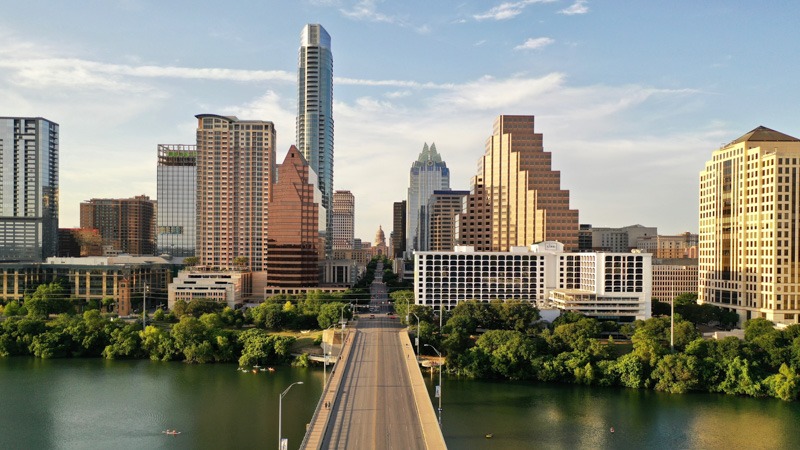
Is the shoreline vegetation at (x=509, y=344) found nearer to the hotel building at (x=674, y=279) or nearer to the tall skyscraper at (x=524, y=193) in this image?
the tall skyscraper at (x=524, y=193)

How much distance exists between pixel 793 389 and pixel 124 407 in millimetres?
83592

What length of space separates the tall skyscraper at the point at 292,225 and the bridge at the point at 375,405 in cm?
6292

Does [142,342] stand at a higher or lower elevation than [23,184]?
lower

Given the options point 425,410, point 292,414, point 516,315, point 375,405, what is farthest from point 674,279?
point 375,405

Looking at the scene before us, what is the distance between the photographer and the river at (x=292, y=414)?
60.2 metres

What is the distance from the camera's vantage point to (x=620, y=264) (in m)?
114

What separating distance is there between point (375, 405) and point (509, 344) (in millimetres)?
34775

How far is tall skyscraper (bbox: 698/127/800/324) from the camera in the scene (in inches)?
4424

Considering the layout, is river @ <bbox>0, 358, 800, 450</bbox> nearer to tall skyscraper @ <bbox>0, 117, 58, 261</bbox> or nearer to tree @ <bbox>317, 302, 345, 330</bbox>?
tree @ <bbox>317, 302, 345, 330</bbox>

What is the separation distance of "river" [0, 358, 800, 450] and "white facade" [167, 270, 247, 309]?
54.7 meters

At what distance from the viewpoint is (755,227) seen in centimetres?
11719

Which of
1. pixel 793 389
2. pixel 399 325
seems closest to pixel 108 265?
pixel 399 325

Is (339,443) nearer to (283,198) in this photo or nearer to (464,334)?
(464,334)

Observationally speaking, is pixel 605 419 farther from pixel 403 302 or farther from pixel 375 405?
pixel 403 302
